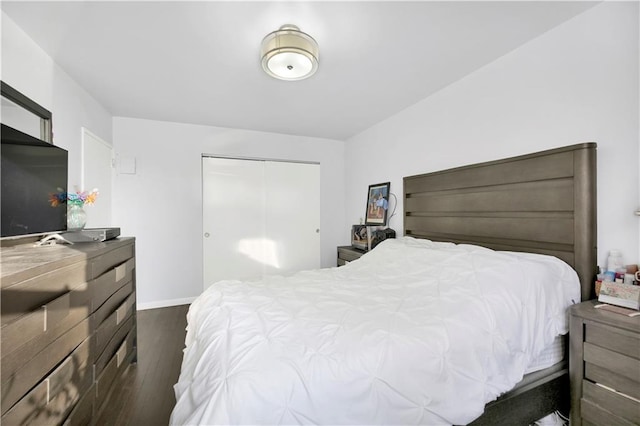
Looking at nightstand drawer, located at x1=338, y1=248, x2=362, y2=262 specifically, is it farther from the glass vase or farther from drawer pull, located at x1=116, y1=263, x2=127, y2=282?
the glass vase

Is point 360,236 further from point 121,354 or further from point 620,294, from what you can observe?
point 121,354

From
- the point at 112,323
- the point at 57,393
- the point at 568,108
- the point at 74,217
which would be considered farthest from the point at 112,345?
the point at 568,108

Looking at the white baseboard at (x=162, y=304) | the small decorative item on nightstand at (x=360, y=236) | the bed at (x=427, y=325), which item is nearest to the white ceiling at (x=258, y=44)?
the bed at (x=427, y=325)

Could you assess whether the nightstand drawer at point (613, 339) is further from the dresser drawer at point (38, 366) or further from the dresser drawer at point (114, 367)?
the dresser drawer at point (114, 367)

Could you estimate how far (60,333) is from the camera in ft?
3.71

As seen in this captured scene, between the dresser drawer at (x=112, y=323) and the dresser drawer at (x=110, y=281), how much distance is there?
0.45 ft

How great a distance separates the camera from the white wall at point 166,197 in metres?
3.33

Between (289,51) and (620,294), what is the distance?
2245 millimetres

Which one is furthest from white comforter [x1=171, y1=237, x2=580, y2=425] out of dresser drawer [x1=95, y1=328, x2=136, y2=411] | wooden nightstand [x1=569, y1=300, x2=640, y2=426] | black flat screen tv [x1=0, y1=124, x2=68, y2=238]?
black flat screen tv [x1=0, y1=124, x2=68, y2=238]

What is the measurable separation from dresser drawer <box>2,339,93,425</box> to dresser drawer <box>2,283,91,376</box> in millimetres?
133

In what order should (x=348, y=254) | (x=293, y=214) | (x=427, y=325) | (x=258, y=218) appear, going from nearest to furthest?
(x=427, y=325), (x=348, y=254), (x=258, y=218), (x=293, y=214)

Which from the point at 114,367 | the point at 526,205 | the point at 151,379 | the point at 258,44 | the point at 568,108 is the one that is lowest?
the point at 151,379

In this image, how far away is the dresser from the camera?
87 centimetres

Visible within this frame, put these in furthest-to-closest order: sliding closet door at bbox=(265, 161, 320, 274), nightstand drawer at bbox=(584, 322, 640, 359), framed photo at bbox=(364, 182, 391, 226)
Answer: sliding closet door at bbox=(265, 161, 320, 274) → framed photo at bbox=(364, 182, 391, 226) → nightstand drawer at bbox=(584, 322, 640, 359)
